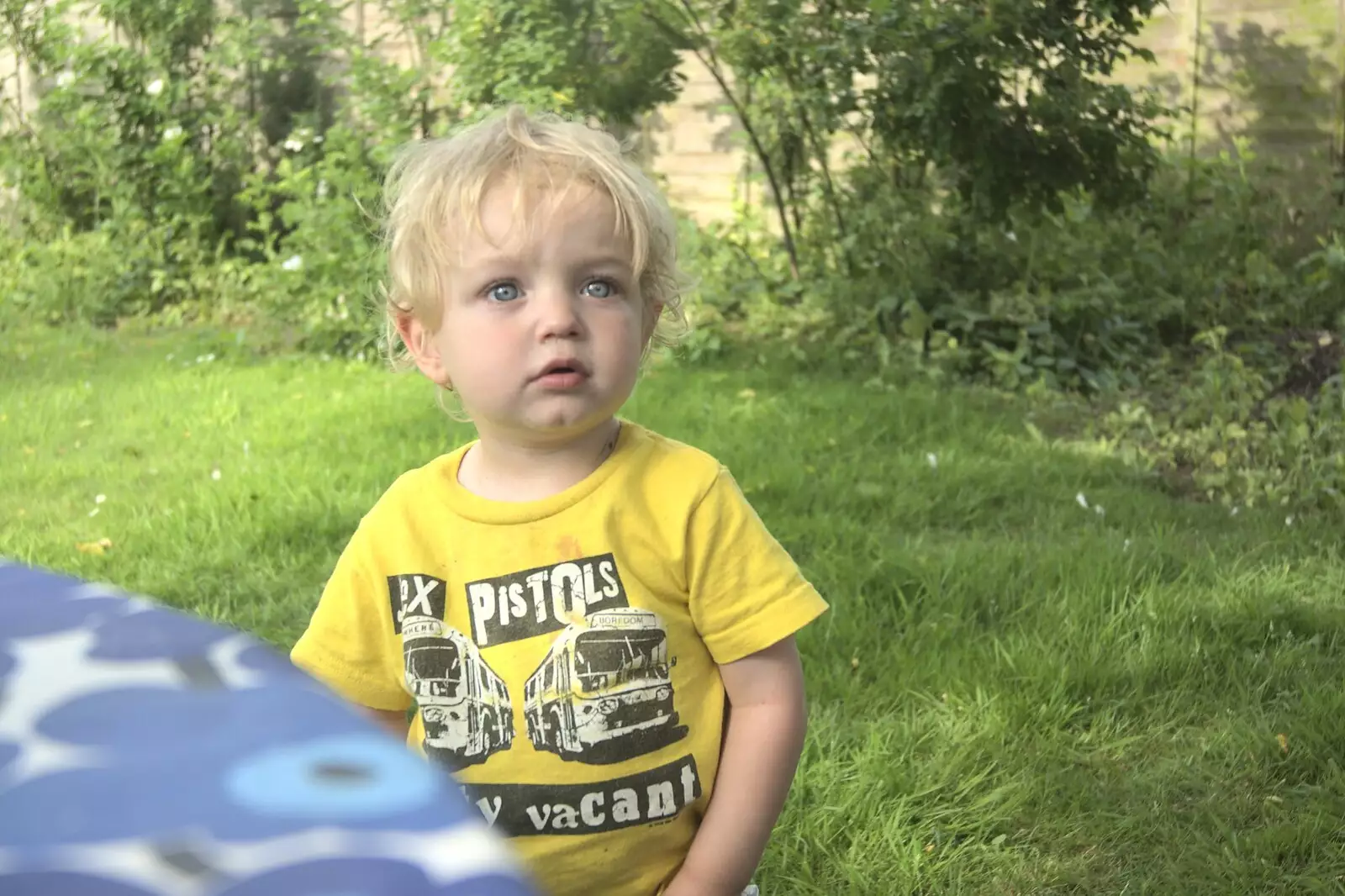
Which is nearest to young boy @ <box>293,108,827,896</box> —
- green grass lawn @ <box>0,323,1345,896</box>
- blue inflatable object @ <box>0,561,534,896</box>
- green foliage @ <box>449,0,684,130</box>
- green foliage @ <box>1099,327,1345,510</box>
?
blue inflatable object @ <box>0,561,534,896</box>

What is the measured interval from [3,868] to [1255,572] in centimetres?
288

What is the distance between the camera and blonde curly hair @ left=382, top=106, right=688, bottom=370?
4.45ft

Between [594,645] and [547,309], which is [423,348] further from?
[594,645]

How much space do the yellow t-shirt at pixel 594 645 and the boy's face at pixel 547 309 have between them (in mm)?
104

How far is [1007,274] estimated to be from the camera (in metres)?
5.43

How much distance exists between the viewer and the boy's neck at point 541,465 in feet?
4.61

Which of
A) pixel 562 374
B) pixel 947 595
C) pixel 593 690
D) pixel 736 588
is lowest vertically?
pixel 947 595

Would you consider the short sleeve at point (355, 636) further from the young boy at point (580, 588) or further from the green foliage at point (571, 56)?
the green foliage at point (571, 56)

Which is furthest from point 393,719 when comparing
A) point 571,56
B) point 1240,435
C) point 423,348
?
point 571,56

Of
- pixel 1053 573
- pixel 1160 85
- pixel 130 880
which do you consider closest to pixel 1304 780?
pixel 1053 573

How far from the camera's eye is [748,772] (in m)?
1.36

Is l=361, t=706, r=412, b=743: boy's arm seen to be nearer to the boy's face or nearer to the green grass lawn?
the boy's face

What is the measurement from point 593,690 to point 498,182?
0.56 m

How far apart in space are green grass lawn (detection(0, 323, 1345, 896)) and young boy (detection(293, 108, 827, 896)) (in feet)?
2.30
